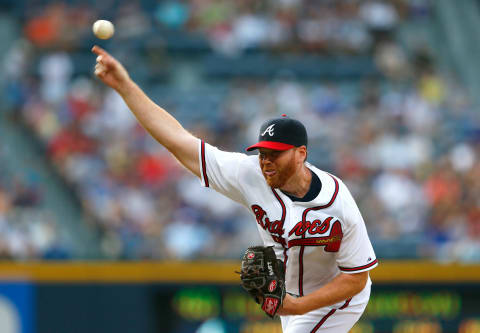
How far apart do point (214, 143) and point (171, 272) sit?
3212 millimetres

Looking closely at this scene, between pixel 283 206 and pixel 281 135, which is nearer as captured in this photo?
pixel 281 135

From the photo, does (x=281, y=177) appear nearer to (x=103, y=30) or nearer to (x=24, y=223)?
(x=103, y=30)

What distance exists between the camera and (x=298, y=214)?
4246 millimetres

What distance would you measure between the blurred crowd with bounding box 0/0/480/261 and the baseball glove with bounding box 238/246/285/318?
5.28 m

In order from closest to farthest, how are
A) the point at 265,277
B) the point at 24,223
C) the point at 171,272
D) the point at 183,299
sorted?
the point at 265,277
the point at 171,272
the point at 183,299
the point at 24,223

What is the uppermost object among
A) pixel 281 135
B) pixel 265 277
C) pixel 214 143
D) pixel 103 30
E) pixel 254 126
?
pixel 254 126

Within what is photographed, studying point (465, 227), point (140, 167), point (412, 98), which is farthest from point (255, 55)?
point (465, 227)

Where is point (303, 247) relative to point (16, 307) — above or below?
above

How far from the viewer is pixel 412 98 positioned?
1286cm

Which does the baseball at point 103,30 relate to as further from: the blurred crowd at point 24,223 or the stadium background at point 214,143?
the blurred crowd at point 24,223

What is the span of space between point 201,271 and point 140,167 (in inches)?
102

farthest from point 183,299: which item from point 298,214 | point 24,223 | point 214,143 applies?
point 298,214

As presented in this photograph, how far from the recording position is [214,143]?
11.6 metres

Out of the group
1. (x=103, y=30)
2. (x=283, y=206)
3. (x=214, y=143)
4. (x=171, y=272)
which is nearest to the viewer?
(x=103, y=30)
